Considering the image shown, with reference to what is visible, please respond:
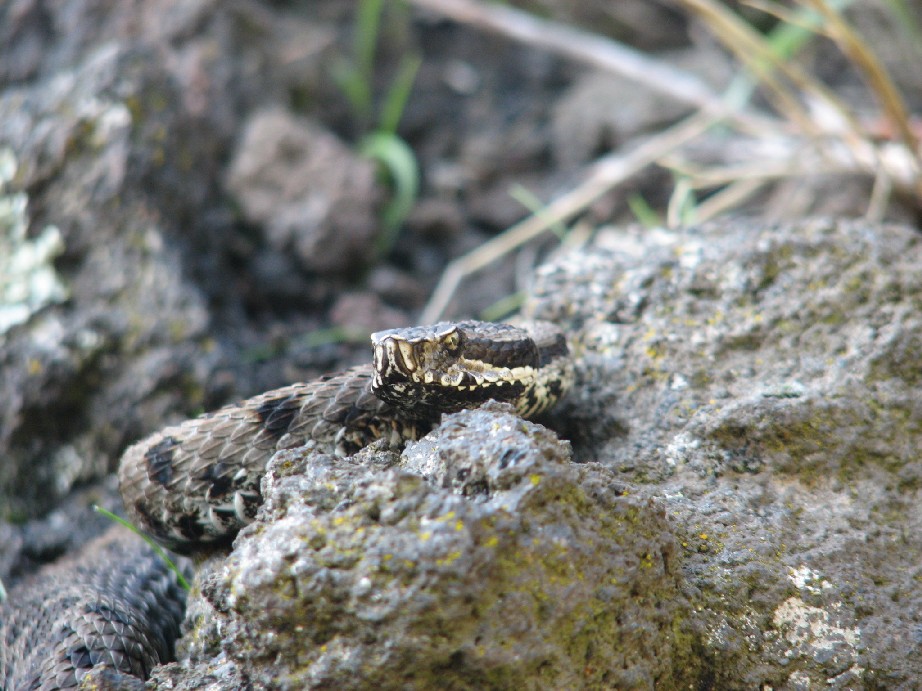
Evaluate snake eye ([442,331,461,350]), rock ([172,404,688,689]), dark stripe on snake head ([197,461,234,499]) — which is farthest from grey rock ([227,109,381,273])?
rock ([172,404,688,689])

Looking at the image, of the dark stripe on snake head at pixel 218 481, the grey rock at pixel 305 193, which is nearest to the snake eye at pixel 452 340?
the dark stripe on snake head at pixel 218 481

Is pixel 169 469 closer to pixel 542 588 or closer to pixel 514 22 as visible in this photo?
pixel 542 588

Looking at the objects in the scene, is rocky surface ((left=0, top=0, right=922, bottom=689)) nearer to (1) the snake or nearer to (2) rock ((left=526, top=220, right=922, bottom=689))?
(2) rock ((left=526, top=220, right=922, bottom=689))

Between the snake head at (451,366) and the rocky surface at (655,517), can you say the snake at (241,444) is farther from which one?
the rocky surface at (655,517)

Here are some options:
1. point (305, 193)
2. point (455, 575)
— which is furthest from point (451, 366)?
point (305, 193)

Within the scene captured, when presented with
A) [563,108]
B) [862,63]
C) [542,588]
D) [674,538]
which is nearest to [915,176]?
[862,63]

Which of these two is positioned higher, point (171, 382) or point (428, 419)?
point (428, 419)
